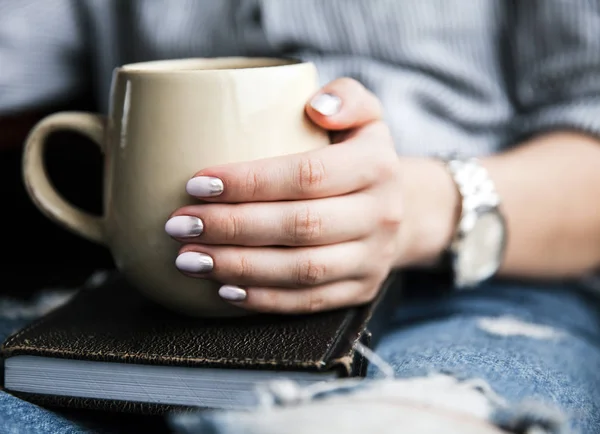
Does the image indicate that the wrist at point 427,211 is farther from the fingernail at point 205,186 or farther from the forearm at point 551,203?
the fingernail at point 205,186

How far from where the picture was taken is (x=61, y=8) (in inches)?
33.4

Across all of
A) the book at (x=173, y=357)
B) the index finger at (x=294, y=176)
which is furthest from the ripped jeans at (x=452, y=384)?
the index finger at (x=294, y=176)

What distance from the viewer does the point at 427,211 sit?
629 millimetres

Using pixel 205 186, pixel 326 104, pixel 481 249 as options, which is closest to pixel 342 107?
pixel 326 104

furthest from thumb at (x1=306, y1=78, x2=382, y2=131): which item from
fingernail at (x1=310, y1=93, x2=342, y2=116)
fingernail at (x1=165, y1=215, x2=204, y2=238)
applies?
fingernail at (x1=165, y1=215, x2=204, y2=238)

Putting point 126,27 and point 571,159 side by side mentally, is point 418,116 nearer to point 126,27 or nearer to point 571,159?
point 571,159

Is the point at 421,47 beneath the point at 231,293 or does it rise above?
above

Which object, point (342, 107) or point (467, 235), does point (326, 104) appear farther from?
point (467, 235)

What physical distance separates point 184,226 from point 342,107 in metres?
0.14

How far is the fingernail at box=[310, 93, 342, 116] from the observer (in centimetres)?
49

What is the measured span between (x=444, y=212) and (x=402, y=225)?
58 mm

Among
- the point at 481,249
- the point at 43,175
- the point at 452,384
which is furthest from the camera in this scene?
the point at 481,249

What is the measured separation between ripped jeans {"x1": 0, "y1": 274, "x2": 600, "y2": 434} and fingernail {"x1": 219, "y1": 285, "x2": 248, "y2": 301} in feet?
0.27

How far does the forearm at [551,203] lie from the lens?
69cm
